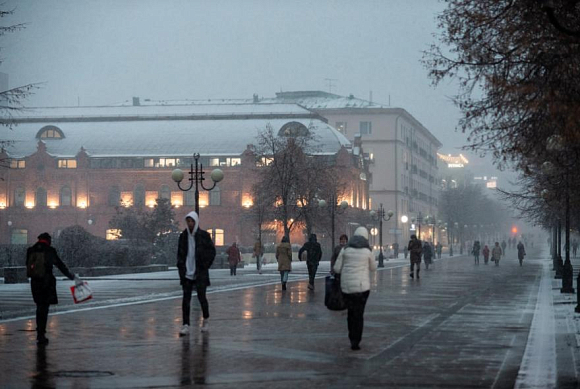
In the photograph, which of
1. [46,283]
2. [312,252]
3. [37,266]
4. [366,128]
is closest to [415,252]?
[312,252]

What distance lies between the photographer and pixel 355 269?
14.4 metres

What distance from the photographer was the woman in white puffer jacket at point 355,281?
1431cm

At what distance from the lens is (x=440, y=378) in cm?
1135

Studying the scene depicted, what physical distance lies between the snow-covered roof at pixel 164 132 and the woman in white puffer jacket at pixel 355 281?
7854 centimetres

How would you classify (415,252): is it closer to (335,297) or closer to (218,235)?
(335,297)

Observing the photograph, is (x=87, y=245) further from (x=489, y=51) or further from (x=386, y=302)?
(x=489, y=51)

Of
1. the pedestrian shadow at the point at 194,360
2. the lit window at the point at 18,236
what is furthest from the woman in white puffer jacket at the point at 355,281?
the lit window at the point at 18,236

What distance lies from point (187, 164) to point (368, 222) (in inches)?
733

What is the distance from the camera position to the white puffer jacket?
14359 millimetres

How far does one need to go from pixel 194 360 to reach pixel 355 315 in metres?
2.63

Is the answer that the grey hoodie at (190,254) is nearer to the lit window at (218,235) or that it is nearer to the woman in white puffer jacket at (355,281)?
the woman in white puffer jacket at (355,281)

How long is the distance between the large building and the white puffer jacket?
262 feet

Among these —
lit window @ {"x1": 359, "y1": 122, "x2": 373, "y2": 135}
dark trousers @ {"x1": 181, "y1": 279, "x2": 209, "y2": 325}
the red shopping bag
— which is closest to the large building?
lit window @ {"x1": 359, "y1": 122, "x2": 373, "y2": 135}

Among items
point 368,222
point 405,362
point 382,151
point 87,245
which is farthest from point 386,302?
point 382,151
